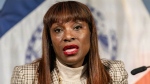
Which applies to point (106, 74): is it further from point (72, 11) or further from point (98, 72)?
point (72, 11)

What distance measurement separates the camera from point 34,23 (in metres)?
1.12

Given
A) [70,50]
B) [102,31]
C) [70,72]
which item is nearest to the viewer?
[70,50]

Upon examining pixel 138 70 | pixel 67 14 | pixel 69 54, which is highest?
pixel 67 14

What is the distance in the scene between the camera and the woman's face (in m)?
0.72

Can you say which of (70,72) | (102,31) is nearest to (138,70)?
(102,31)

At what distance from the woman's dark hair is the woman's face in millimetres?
17

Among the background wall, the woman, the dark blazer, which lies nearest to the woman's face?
the woman

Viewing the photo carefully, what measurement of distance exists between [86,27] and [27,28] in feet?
1.35

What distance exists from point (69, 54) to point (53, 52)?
117 mm

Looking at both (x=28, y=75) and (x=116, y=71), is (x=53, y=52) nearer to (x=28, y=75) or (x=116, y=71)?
(x=28, y=75)

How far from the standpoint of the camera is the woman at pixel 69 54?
737mm

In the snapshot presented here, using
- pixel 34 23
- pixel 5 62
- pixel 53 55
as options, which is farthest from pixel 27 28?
pixel 53 55

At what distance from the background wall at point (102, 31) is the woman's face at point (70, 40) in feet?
1.22

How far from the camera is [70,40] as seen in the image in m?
0.72
